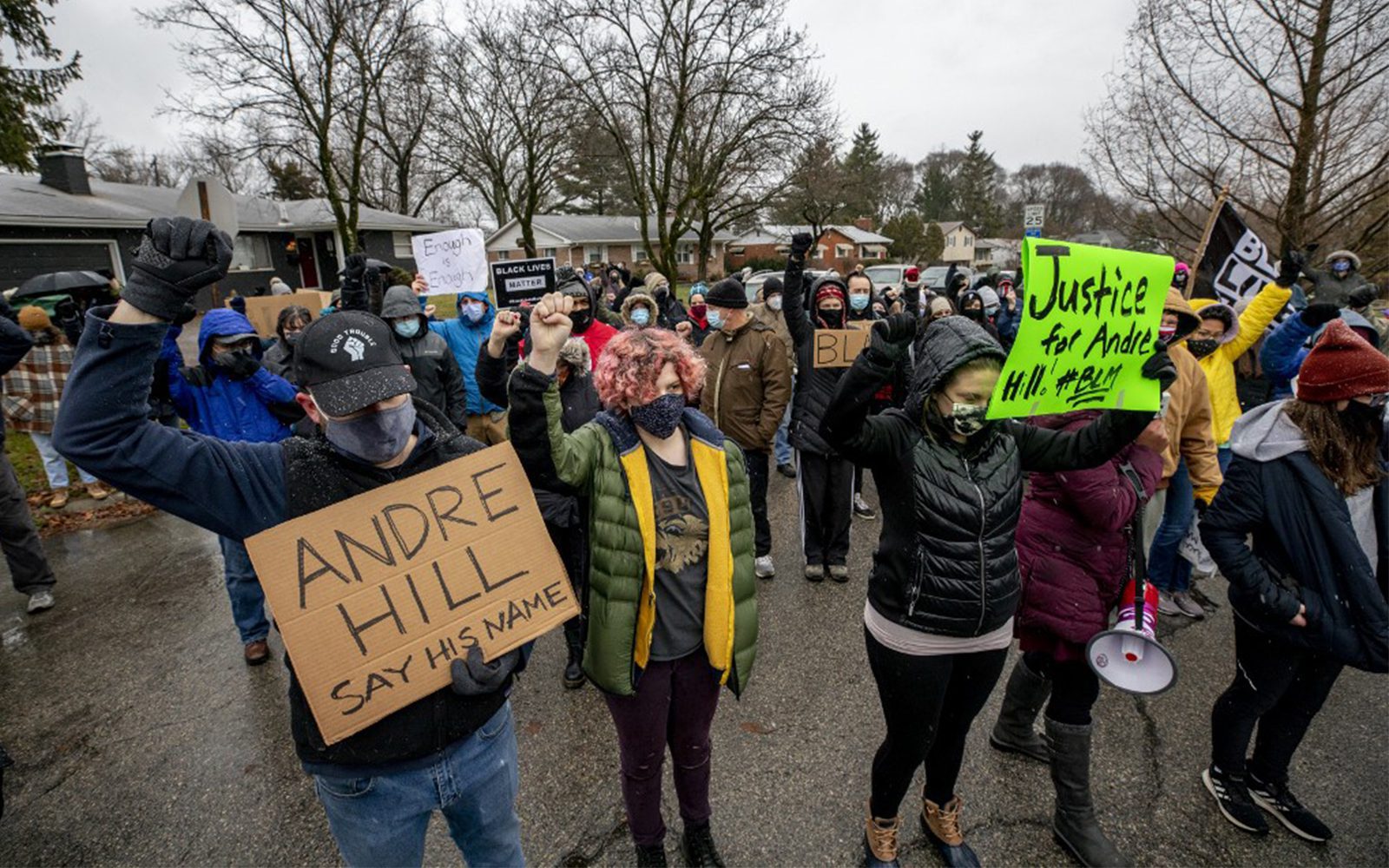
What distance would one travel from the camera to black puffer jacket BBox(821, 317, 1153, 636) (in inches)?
88.4

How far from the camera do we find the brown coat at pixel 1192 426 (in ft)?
11.9

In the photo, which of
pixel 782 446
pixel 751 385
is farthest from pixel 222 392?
pixel 782 446

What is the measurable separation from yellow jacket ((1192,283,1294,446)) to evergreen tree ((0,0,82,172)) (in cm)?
1771

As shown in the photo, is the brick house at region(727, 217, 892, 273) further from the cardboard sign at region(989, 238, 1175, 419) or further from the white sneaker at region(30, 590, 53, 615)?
the cardboard sign at region(989, 238, 1175, 419)

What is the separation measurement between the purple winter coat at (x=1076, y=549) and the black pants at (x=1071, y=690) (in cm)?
6

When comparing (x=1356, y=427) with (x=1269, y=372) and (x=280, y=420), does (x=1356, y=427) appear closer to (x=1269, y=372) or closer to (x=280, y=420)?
(x=1269, y=372)

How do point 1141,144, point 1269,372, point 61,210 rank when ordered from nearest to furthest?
1. point 1269,372
2. point 1141,144
3. point 61,210

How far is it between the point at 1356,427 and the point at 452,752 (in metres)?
Result: 3.36

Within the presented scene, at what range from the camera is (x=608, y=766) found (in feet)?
10.3

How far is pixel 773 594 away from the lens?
486 centimetres

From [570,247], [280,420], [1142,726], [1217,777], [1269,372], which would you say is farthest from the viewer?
[570,247]

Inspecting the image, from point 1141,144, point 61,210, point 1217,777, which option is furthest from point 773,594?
point 61,210

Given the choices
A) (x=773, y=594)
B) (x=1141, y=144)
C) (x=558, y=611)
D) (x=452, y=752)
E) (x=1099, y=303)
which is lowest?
(x=773, y=594)

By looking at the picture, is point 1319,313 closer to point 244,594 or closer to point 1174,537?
point 1174,537
